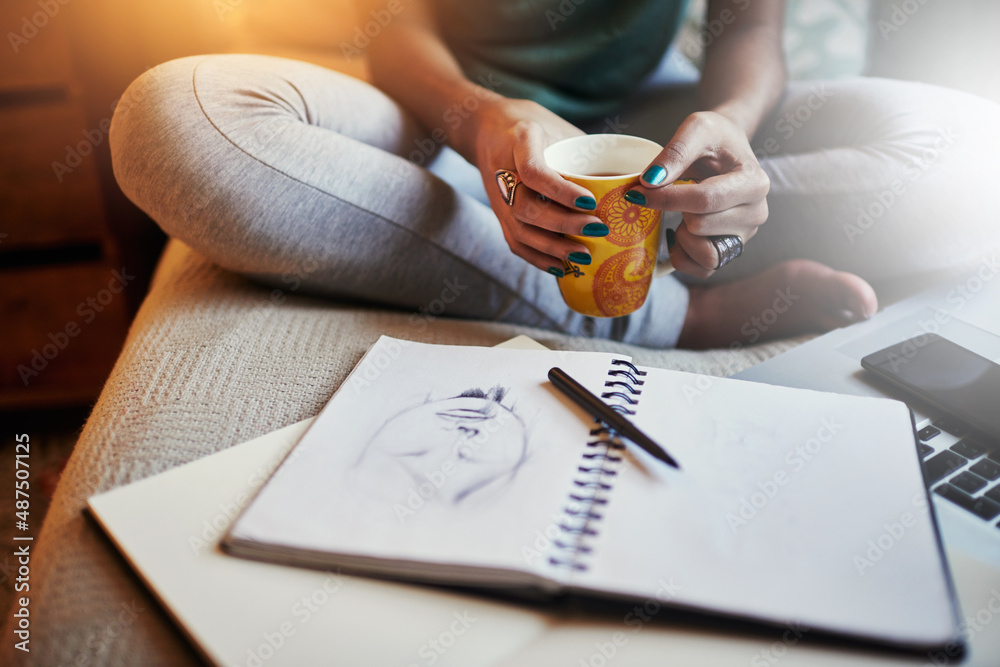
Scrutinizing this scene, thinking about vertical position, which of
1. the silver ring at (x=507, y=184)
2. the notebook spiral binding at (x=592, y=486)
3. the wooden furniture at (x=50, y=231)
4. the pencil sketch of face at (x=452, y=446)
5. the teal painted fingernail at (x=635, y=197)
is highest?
the teal painted fingernail at (x=635, y=197)

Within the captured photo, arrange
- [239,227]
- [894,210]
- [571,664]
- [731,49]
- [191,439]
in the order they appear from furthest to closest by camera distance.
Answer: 1. [731,49]
2. [894,210]
3. [239,227]
4. [191,439]
5. [571,664]

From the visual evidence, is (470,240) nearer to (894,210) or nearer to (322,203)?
(322,203)

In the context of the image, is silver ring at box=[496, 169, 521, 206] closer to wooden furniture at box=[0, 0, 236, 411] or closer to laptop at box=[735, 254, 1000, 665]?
laptop at box=[735, 254, 1000, 665]

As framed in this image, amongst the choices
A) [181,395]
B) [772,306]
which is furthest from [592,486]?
[772,306]

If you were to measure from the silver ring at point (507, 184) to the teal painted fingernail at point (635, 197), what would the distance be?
91 mm

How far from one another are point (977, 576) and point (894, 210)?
457 millimetres

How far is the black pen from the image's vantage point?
372mm

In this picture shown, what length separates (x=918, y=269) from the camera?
0.69m

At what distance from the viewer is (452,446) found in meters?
0.40

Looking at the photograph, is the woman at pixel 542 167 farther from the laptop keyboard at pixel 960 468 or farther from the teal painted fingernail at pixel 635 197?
the laptop keyboard at pixel 960 468

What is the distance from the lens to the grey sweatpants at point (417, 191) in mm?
569

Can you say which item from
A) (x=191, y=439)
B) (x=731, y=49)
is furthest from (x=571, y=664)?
(x=731, y=49)

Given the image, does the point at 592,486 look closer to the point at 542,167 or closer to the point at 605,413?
the point at 605,413

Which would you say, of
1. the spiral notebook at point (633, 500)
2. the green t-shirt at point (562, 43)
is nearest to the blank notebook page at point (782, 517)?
the spiral notebook at point (633, 500)
